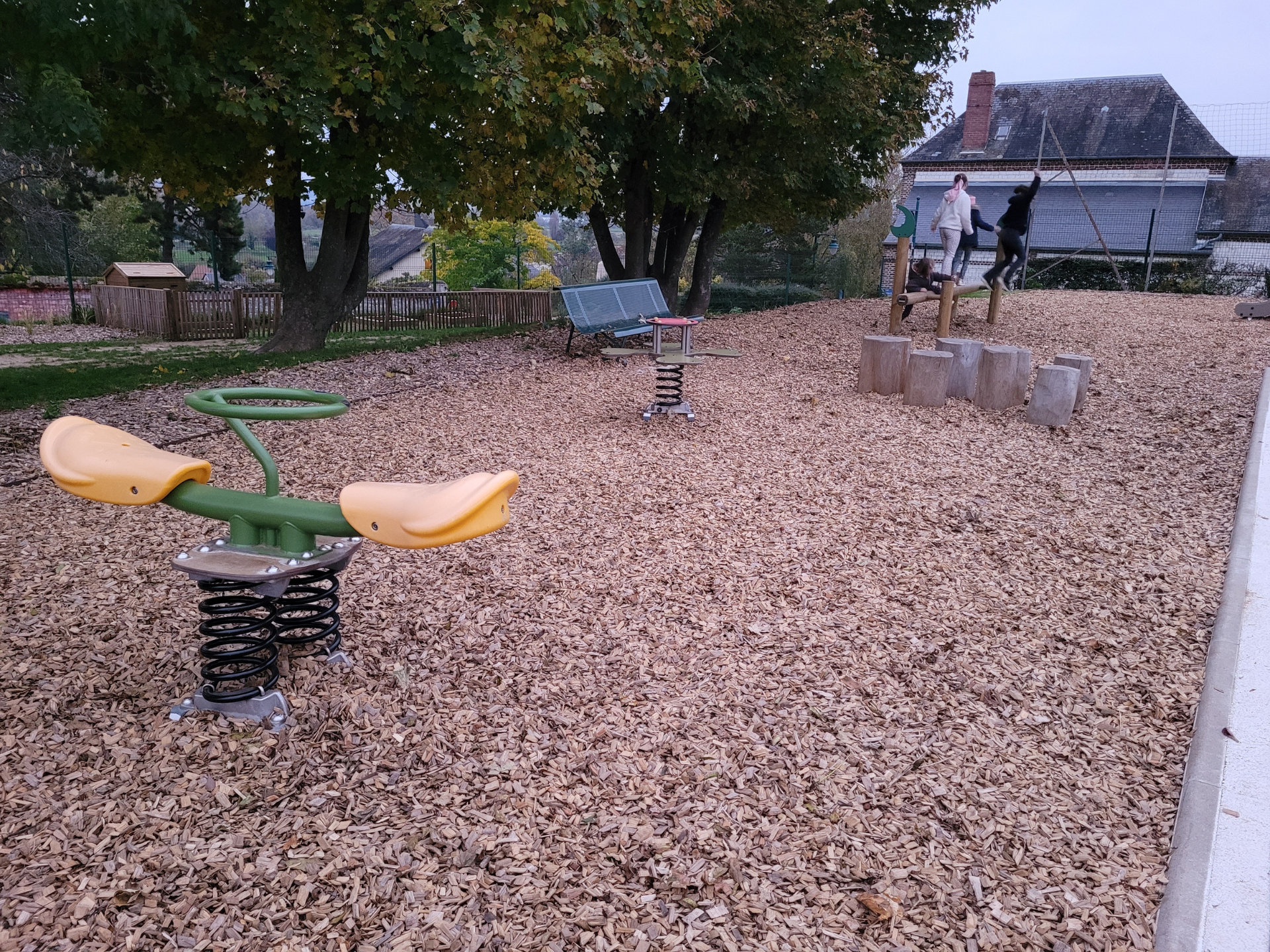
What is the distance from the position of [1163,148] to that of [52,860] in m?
37.5

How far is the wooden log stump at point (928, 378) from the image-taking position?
7621 mm

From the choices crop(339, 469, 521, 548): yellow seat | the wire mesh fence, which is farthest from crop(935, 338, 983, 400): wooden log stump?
the wire mesh fence

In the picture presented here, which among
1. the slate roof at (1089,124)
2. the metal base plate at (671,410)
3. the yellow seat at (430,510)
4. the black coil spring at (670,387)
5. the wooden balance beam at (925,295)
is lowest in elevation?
the metal base plate at (671,410)

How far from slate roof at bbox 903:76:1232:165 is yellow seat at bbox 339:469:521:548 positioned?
34896 millimetres

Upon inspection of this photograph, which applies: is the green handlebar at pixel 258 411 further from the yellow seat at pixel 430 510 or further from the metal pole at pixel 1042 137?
the metal pole at pixel 1042 137

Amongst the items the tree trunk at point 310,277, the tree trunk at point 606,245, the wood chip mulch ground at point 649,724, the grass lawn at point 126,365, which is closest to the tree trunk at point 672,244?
the tree trunk at point 606,245

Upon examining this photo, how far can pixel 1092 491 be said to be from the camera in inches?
216

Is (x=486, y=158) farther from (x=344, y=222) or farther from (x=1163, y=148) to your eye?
(x=1163, y=148)

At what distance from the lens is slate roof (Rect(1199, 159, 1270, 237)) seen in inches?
1196

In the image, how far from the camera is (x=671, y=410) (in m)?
7.11

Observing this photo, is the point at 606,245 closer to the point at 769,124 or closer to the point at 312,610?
the point at 769,124

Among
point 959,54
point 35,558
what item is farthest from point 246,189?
point 959,54

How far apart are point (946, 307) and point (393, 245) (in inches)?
2116

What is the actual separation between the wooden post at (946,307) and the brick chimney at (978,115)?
26.9 m
